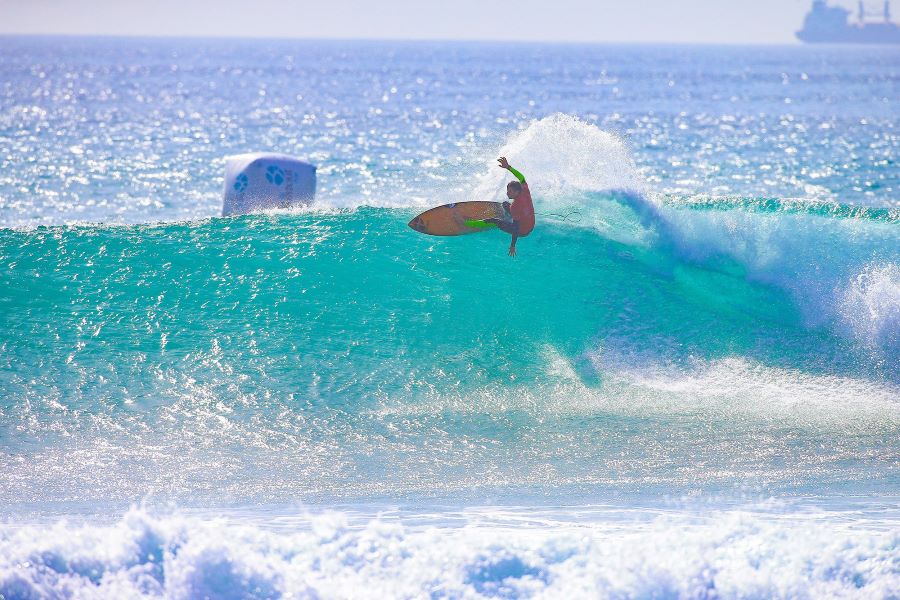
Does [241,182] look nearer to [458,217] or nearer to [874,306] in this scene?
[458,217]

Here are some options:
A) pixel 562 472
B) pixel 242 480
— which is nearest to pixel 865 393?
pixel 562 472

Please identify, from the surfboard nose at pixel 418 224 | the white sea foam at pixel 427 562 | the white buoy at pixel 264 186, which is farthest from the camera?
the white buoy at pixel 264 186

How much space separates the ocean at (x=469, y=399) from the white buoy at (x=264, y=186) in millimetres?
1153

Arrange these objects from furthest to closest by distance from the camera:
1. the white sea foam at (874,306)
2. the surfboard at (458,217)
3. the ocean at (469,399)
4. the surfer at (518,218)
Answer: the surfboard at (458,217), the surfer at (518,218), the white sea foam at (874,306), the ocean at (469,399)

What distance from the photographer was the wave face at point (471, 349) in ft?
30.1

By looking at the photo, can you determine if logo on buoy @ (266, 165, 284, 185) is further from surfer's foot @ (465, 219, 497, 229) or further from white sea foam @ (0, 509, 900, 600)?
white sea foam @ (0, 509, 900, 600)

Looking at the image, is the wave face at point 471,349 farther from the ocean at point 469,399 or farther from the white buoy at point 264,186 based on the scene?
the white buoy at point 264,186

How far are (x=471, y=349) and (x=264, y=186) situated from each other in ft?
17.3

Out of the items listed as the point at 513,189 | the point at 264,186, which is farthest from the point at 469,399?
the point at 264,186

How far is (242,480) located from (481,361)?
3363 millimetres

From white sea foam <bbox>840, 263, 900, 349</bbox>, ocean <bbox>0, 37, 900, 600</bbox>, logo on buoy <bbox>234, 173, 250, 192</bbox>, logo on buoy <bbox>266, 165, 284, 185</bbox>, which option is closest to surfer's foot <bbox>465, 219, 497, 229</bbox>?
ocean <bbox>0, 37, 900, 600</bbox>

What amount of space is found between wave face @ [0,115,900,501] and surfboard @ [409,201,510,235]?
28 cm

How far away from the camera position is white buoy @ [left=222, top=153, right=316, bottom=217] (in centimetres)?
1530

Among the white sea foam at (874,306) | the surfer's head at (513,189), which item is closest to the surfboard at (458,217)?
the surfer's head at (513,189)
